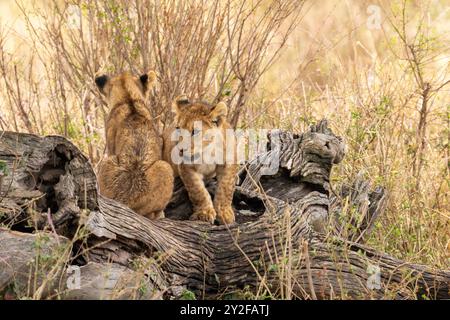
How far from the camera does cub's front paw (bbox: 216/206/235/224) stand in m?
8.10

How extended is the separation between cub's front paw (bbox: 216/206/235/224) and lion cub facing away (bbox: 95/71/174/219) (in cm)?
48

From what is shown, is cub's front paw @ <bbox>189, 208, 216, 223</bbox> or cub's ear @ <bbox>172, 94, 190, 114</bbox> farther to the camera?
cub's ear @ <bbox>172, 94, 190, 114</bbox>

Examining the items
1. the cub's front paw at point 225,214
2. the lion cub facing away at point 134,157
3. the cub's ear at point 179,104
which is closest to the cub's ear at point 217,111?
the cub's ear at point 179,104

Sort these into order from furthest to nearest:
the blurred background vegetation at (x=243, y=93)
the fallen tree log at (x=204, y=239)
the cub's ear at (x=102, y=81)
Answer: the blurred background vegetation at (x=243, y=93)
the cub's ear at (x=102, y=81)
the fallen tree log at (x=204, y=239)

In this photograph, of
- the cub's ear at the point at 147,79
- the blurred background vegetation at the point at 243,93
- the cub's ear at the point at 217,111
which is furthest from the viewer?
the blurred background vegetation at the point at 243,93

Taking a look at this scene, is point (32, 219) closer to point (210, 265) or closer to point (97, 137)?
point (210, 265)

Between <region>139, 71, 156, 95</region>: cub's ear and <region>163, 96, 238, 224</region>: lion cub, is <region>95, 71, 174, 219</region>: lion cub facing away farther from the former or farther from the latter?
<region>163, 96, 238, 224</region>: lion cub

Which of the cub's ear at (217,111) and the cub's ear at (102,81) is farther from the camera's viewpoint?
the cub's ear at (102,81)

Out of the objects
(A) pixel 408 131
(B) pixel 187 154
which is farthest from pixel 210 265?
(A) pixel 408 131

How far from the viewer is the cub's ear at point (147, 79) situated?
863 cm

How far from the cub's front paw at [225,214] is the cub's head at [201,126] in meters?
0.50

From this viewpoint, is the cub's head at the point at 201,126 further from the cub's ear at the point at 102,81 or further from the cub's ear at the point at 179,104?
the cub's ear at the point at 102,81

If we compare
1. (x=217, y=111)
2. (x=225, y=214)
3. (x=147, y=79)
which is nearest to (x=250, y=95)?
(x=147, y=79)

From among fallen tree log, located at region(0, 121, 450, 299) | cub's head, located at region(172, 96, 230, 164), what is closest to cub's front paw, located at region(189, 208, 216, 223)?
fallen tree log, located at region(0, 121, 450, 299)
